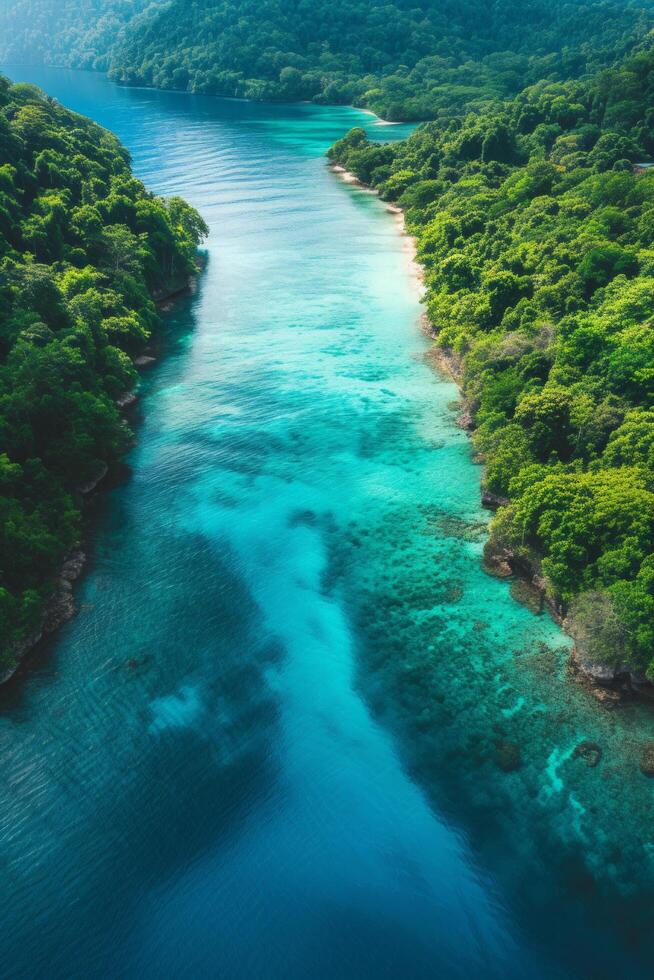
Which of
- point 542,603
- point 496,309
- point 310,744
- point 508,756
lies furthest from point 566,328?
point 310,744

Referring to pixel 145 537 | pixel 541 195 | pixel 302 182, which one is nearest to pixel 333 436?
pixel 145 537

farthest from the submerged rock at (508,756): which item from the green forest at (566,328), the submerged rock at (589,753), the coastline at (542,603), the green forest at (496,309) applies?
the green forest at (496,309)

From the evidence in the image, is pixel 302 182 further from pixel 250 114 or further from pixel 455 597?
pixel 455 597

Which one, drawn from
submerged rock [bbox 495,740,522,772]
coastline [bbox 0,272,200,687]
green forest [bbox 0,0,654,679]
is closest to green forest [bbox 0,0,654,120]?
green forest [bbox 0,0,654,679]

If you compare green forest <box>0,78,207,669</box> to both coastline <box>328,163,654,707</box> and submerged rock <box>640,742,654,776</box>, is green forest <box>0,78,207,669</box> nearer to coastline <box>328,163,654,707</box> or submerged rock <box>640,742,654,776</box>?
coastline <box>328,163,654,707</box>

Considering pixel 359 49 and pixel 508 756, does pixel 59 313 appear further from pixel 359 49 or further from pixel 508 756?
pixel 359 49

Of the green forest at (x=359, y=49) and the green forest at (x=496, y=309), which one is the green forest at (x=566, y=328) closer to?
the green forest at (x=496, y=309)
